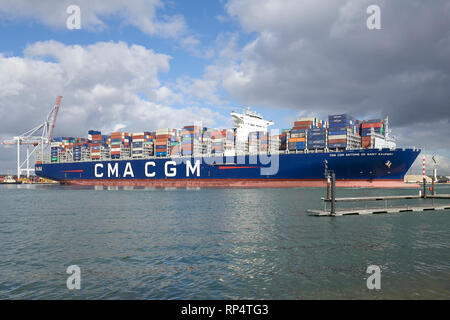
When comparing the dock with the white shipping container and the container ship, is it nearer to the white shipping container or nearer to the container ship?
the container ship

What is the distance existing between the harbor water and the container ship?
26424 millimetres

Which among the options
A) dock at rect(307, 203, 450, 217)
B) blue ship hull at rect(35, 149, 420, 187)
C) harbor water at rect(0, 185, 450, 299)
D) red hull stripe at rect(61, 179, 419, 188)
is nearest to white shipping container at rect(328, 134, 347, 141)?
blue ship hull at rect(35, 149, 420, 187)

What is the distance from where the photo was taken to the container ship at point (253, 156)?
46219 mm

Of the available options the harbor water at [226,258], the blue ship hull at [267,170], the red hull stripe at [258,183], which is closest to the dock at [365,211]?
the harbor water at [226,258]

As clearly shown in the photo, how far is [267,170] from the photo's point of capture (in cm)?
5212

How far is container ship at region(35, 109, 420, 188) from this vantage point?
1820 inches

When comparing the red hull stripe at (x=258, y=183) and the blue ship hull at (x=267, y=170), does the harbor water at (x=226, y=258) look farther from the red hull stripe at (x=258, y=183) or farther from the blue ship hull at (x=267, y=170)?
the red hull stripe at (x=258, y=183)

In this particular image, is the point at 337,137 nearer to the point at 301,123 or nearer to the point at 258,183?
the point at 301,123

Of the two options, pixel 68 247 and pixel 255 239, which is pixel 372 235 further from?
pixel 68 247

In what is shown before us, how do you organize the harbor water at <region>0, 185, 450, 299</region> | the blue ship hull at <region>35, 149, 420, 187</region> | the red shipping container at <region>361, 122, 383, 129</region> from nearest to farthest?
the harbor water at <region>0, 185, 450, 299</region>
the blue ship hull at <region>35, 149, 420, 187</region>
the red shipping container at <region>361, 122, 383, 129</region>
